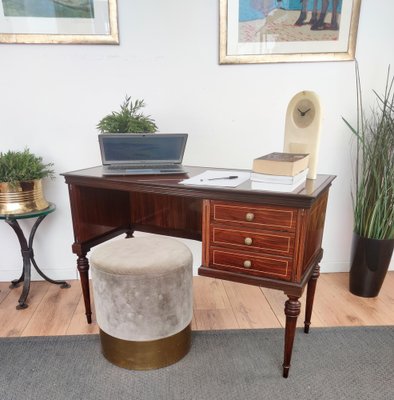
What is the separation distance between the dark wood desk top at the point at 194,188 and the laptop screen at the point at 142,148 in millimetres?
102

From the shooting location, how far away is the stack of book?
1068 millimetres

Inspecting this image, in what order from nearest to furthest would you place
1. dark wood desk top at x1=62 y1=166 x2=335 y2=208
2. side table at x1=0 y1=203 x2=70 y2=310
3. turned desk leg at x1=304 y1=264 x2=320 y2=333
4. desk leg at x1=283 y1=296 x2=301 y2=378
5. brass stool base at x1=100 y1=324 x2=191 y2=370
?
dark wood desk top at x1=62 y1=166 x2=335 y2=208 → desk leg at x1=283 y1=296 x2=301 y2=378 → brass stool base at x1=100 y1=324 x2=191 y2=370 → turned desk leg at x1=304 y1=264 x2=320 y2=333 → side table at x1=0 y1=203 x2=70 y2=310

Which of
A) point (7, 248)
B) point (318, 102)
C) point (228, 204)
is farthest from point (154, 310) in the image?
point (7, 248)

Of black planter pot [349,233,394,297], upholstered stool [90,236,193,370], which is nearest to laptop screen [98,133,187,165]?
upholstered stool [90,236,193,370]

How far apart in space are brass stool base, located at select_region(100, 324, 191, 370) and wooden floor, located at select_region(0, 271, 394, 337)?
268 millimetres

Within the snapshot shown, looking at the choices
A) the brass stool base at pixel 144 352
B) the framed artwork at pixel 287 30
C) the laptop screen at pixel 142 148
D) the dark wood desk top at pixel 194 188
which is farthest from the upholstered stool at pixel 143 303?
the framed artwork at pixel 287 30

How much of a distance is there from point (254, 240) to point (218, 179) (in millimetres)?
297

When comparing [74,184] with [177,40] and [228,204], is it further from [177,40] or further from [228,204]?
[177,40]

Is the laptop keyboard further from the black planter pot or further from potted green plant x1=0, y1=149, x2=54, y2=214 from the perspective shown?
the black planter pot

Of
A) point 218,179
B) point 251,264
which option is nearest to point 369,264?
point 251,264

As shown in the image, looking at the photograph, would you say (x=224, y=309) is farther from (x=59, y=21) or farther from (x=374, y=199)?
(x=59, y=21)

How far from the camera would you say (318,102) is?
1.22m

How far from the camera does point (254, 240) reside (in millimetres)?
1128

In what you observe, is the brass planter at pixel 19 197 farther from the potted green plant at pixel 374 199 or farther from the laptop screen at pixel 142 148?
the potted green plant at pixel 374 199
